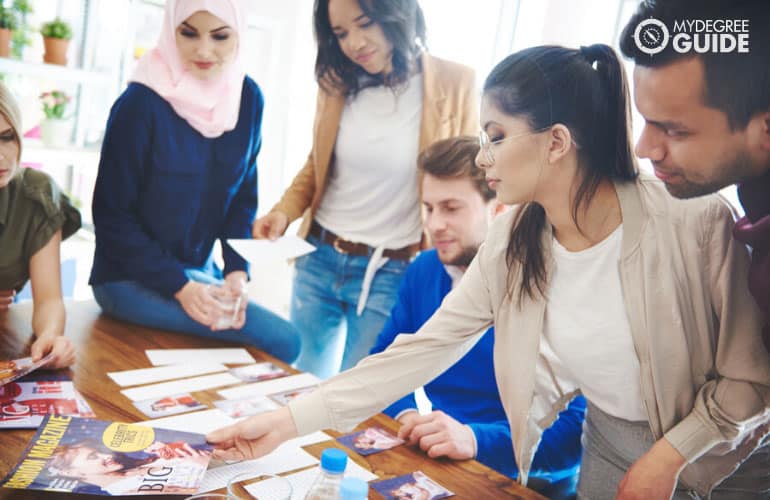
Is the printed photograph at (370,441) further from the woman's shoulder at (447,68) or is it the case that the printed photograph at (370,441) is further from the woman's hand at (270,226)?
the woman's shoulder at (447,68)

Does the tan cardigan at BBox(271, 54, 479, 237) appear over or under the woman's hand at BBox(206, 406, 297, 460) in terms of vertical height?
over

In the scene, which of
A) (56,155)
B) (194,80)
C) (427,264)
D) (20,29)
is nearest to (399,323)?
(427,264)

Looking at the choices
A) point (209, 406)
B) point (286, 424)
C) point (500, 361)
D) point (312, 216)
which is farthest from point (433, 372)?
point (312, 216)

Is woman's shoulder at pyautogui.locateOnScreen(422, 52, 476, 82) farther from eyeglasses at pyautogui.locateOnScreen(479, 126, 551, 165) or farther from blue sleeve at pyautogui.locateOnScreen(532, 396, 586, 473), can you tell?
blue sleeve at pyautogui.locateOnScreen(532, 396, 586, 473)

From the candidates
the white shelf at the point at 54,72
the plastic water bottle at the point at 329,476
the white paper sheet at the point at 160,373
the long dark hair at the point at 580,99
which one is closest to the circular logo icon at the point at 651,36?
the long dark hair at the point at 580,99

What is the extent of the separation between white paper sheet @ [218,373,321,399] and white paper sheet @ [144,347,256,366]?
0.51 feet

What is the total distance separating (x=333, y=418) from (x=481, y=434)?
30cm

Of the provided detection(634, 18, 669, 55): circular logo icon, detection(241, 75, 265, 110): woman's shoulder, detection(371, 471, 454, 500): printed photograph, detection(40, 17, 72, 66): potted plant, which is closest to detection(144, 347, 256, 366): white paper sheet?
detection(371, 471, 454, 500): printed photograph

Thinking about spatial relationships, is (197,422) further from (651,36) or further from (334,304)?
(651,36)

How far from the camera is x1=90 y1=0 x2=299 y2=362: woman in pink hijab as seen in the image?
1.73 metres

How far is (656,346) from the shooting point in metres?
1.02

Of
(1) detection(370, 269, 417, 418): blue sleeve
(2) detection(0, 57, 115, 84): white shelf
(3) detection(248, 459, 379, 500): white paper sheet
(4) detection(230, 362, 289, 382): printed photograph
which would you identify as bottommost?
(4) detection(230, 362, 289, 382): printed photograph

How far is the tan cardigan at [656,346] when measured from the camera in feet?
3.07

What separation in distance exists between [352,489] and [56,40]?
320 cm
